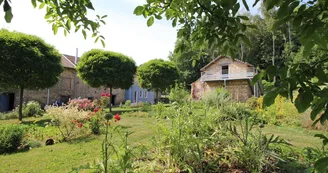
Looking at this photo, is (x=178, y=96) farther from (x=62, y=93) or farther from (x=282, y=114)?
(x=62, y=93)

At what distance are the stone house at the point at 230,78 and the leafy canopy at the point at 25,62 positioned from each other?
16.9 m

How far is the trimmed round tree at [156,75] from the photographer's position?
2106 cm

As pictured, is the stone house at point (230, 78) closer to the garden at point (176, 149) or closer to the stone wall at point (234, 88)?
the stone wall at point (234, 88)

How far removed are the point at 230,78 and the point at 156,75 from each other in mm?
9685

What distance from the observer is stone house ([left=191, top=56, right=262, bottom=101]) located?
80.4 ft

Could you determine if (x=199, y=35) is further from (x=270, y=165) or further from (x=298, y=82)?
(x=270, y=165)

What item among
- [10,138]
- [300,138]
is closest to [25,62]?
[10,138]

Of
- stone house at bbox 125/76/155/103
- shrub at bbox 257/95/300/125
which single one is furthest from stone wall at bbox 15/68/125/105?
shrub at bbox 257/95/300/125

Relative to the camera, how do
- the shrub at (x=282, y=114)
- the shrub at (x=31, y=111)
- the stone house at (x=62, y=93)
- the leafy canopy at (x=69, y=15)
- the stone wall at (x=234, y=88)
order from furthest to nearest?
the stone wall at (x=234, y=88) → the stone house at (x=62, y=93) → the shrub at (x=31, y=111) → the shrub at (x=282, y=114) → the leafy canopy at (x=69, y=15)

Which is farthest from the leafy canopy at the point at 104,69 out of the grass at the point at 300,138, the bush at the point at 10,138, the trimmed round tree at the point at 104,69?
the grass at the point at 300,138

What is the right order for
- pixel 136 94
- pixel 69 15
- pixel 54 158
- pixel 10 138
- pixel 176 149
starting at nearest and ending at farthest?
pixel 69 15 → pixel 176 149 → pixel 54 158 → pixel 10 138 → pixel 136 94

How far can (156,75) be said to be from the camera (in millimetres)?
20922

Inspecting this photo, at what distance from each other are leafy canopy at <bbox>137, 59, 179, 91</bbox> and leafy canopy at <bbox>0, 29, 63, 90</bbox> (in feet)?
34.8

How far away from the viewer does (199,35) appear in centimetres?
181
